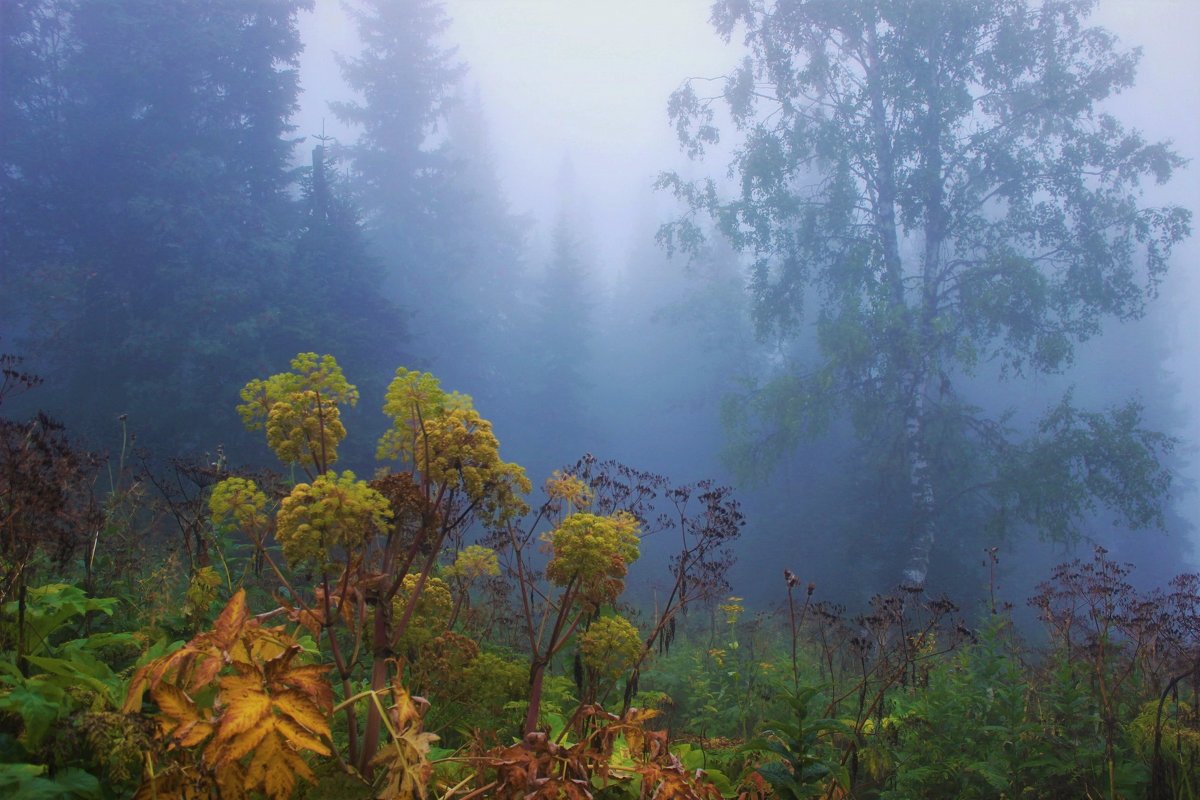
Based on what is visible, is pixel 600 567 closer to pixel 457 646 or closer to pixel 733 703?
pixel 457 646

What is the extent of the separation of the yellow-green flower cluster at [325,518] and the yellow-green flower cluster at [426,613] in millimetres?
721

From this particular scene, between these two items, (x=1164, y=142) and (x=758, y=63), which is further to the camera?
(x=758, y=63)

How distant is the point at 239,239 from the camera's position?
20109mm

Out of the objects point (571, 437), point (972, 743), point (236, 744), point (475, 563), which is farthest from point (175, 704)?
point (571, 437)

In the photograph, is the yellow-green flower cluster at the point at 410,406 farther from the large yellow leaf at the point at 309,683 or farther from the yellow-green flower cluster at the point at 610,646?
the yellow-green flower cluster at the point at 610,646

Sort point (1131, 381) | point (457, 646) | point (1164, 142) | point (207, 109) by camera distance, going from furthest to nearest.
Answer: point (1131, 381) → point (207, 109) → point (1164, 142) → point (457, 646)

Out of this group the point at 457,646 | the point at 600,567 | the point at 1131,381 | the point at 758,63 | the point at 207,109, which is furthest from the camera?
the point at 1131,381

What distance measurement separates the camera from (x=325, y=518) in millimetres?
1681

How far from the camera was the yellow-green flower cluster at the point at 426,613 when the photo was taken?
2.41 m

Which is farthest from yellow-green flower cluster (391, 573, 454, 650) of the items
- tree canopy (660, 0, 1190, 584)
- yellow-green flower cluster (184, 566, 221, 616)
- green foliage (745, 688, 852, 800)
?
tree canopy (660, 0, 1190, 584)

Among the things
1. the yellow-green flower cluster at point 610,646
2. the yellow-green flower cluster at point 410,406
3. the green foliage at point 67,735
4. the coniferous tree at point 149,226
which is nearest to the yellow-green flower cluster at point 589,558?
the yellow-green flower cluster at point 610,646

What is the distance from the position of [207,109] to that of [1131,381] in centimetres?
5389

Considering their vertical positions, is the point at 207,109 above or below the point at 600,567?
above

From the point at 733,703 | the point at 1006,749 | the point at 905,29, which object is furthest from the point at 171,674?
the point at 905,29
